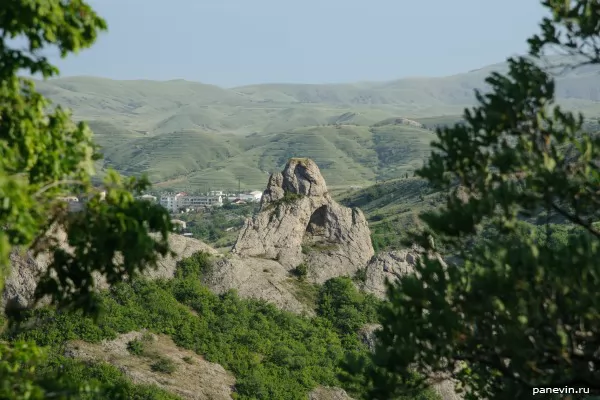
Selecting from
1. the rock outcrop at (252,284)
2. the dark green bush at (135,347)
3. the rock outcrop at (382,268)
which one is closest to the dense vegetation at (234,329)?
the dark green bush at (135,347)

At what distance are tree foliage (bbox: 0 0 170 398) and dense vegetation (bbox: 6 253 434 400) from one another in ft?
A: 59.6

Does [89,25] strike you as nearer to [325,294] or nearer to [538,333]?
[538,333]

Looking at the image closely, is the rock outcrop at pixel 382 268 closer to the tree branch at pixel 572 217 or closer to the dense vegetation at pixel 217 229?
the tree branch at pixel 572 217

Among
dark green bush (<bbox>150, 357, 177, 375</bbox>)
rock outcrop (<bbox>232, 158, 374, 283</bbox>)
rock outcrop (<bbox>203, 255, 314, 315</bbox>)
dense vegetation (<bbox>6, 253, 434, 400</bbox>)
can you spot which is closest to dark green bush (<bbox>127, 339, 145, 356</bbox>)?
dense vegetation (<bbox>6, 253, 434, 400</bbox>)

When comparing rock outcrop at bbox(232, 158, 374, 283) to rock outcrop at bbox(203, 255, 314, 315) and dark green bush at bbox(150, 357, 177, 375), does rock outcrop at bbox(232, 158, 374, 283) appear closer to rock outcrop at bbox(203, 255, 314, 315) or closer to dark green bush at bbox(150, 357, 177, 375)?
rock outcrop at bbox(203, 255, 314, 315)

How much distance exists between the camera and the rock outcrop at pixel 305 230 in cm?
4166

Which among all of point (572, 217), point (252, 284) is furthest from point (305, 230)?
point (572, 217)

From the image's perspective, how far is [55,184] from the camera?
32.2 ft

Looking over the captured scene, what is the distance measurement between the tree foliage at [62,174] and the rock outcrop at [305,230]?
30777 millimetres

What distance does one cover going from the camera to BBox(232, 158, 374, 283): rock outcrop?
137 feet

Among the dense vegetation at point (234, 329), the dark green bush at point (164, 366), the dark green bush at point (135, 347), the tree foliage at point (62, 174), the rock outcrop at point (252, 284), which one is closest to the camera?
the tree foliage at point (62, 174)

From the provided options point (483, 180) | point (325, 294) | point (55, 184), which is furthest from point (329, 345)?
point (55, 184)

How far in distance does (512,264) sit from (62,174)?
6.77m

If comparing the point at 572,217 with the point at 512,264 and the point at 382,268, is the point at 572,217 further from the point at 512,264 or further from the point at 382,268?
the point at 382,268
